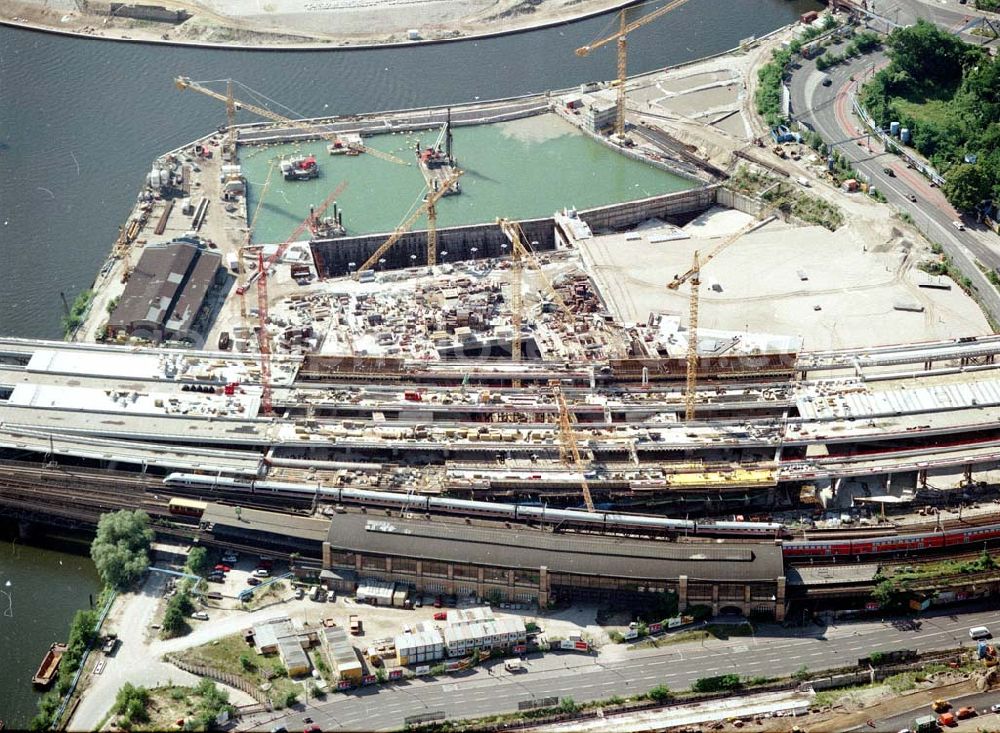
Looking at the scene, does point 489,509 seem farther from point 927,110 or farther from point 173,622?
point 927,110

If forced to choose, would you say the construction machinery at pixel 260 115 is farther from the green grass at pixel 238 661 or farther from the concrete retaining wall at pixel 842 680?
the concrete retaining wall at pixel 842 680

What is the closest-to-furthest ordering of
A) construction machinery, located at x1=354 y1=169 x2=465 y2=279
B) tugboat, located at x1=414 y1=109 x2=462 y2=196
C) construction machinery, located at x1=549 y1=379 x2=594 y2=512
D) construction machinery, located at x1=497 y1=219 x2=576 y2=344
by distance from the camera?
construction machinery, located at x1=549 y1=379 x2=594 y2=512 < construction machinery, located at x1=497 y1=219 x2=576 y2=344 < construction machinery, located at x1=354 y1=169 x2=465 y2=279 < tugboat, located at x1=414 y1=109 x2=462 y2=196

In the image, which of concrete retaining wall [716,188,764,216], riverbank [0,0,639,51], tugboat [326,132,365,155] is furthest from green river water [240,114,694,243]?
riverbank [0,0,639,51]

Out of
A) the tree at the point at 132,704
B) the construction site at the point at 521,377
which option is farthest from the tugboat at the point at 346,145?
the tree at the point at 132,704

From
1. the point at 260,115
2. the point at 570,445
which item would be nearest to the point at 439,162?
the point at 260,115

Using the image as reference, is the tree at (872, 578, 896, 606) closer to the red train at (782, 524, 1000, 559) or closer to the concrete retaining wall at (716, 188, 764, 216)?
the red train at (782, 524, 1000, 559)

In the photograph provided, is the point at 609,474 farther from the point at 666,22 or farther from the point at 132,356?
the point at 666,22
